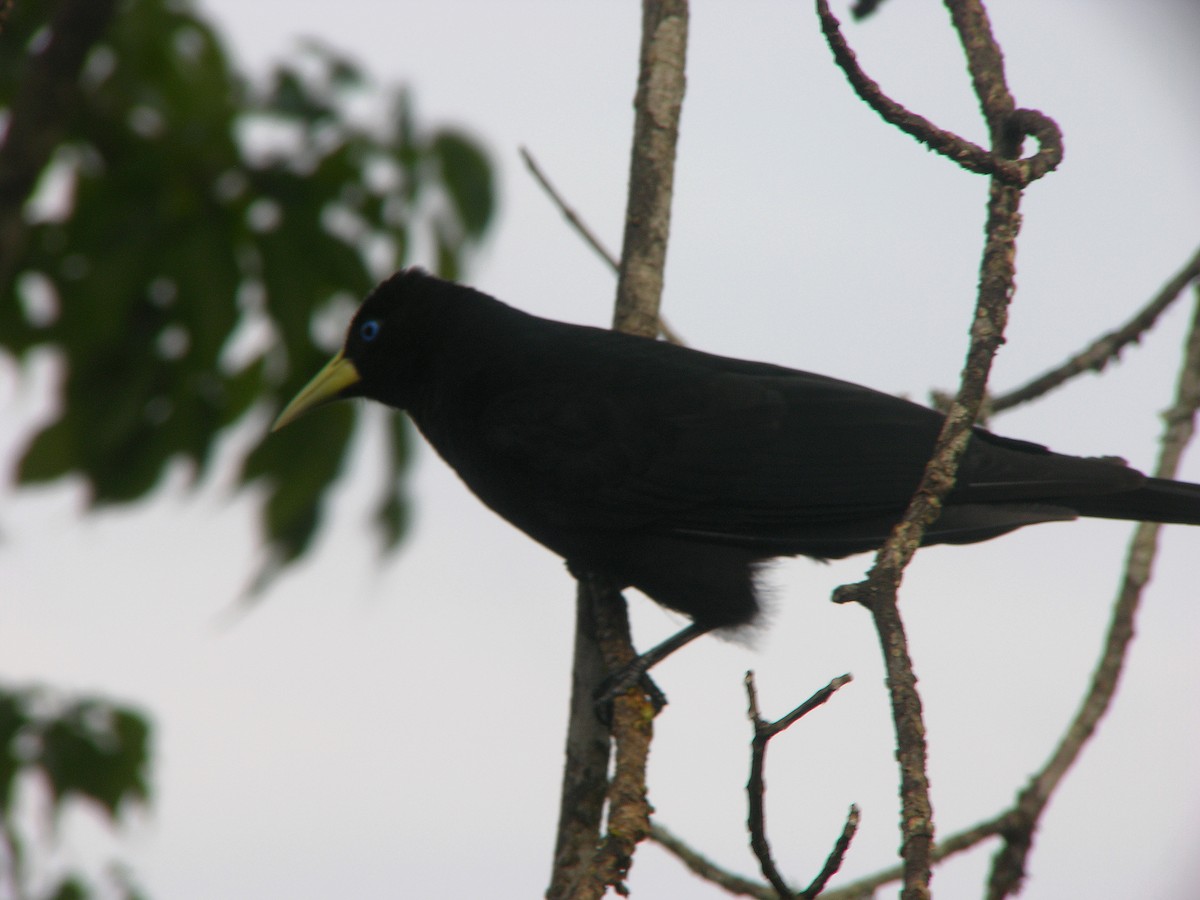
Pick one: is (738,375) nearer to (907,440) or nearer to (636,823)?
(907,440)

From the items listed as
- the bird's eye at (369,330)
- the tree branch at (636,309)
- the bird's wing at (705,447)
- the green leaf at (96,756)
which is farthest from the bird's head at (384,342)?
the green leaf at (96,756)

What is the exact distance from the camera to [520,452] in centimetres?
384

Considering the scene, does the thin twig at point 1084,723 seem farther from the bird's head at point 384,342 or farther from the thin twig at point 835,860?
the bird's head at point 384,342

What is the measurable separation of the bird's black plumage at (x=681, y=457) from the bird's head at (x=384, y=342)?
12cm

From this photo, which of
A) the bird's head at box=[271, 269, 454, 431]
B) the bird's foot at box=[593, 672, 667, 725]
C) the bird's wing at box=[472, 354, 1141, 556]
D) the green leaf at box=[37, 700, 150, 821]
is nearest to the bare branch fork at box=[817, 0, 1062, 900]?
the bird's foot at box=[593, 672, 667, 725]

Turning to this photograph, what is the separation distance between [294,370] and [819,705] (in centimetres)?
217

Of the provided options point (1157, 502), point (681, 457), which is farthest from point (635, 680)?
point (1157, 502)

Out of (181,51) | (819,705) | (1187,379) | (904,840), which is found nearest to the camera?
(904,840)

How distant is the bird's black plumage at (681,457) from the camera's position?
3.73 m

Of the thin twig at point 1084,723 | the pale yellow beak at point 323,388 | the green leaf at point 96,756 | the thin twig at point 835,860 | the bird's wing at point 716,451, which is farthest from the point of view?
the green leaf at point 96,756

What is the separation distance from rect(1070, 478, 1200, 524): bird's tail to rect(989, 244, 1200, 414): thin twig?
0.36m

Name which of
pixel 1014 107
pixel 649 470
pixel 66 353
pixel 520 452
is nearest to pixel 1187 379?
pixel 1014 107

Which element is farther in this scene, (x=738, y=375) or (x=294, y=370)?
(x=738, y=375)

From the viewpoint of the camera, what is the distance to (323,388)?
401 cm
